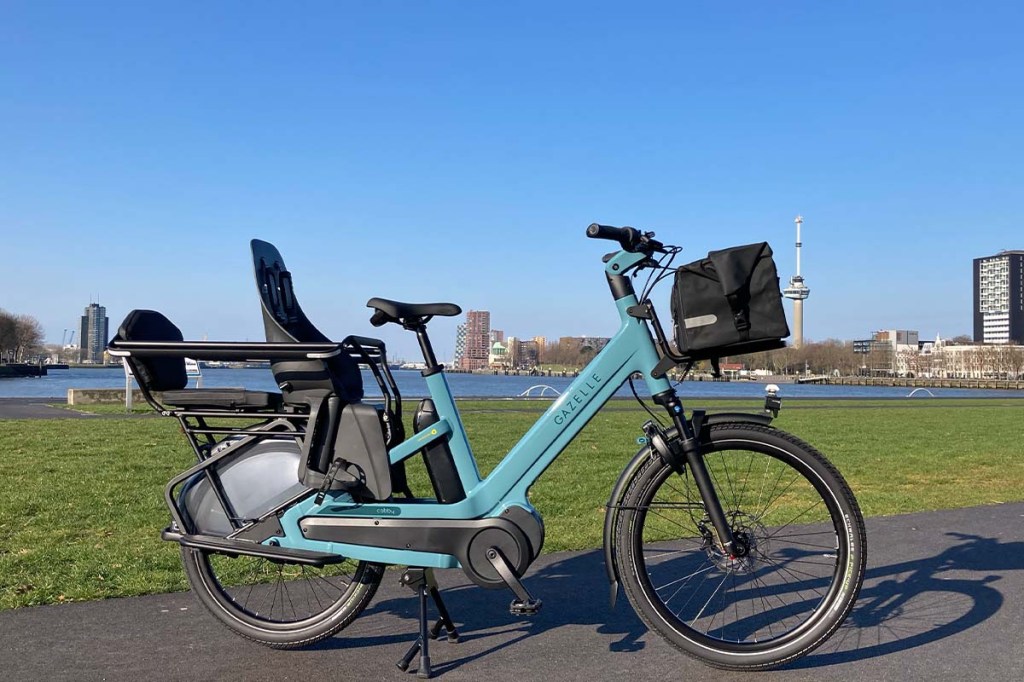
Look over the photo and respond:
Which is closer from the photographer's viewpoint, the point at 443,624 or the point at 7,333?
the point at 443,624

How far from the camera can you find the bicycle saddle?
3.54 metres

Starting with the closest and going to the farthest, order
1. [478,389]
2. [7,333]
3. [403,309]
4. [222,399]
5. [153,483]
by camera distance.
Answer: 1. [403,309]
2. [222,399]
3. [153,483]
4. [478,389]
5. [7,333]

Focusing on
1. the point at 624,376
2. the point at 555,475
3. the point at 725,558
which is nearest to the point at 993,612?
the point at 725,558

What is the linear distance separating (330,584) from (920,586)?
315 cm

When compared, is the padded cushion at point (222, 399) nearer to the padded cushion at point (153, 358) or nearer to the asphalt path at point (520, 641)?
the padded cushion at point (153, 358)

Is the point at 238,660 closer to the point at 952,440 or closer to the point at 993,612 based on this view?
the point at 993,612

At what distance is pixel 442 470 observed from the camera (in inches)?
141

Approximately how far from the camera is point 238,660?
137 inches

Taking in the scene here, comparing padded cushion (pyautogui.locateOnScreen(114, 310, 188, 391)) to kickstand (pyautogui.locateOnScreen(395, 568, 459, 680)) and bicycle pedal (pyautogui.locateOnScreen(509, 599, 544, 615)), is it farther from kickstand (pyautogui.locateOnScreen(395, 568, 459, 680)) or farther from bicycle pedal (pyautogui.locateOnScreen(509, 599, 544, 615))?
bicycle pedal (pyautogui.locateOnScreen(509, 599, 544, 615))

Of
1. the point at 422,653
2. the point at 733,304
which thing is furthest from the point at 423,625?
the point at 733,304

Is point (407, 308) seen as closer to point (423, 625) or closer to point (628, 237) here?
point (628, 237)

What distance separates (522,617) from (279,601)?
116cm

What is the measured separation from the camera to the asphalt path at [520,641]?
11.0ft

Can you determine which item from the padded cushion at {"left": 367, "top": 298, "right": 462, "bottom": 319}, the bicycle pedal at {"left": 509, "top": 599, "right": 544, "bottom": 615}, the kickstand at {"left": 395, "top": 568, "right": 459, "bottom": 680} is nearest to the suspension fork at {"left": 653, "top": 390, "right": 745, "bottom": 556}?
the bicycle pedal at {"left": 509, "top": 599, "right": 544, "bottom": 615}
